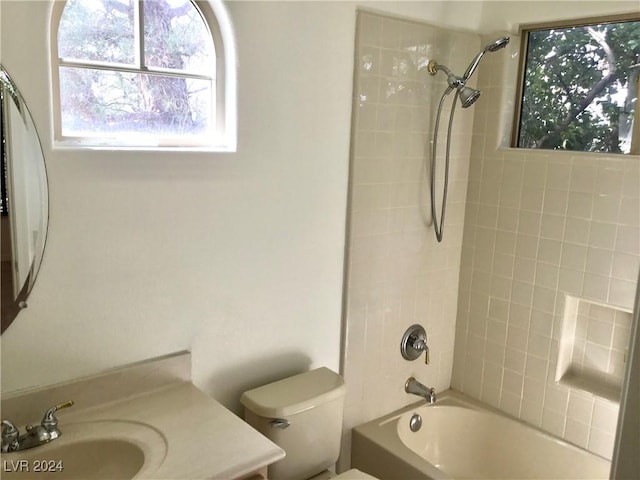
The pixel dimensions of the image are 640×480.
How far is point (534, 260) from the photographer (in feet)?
8.54

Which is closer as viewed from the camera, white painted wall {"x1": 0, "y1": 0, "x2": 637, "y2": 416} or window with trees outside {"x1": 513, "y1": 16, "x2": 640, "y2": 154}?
white painted wall {"x1": 0, "y1": 0, "x2": 637, "y2": 416}

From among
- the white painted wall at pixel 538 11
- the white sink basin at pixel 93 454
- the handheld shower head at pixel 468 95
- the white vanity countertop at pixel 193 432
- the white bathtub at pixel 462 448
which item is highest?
the white painted wall at pixel 538 11

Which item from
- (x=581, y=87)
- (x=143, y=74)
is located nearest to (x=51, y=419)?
(x=143, y=74)

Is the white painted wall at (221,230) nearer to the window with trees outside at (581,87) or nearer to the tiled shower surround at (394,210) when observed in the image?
the tiled shower surround at (394,210)

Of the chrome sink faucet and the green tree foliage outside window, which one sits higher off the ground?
the green tree foliage outside window

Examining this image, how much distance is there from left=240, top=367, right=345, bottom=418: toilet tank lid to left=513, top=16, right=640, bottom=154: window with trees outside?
4.56 ft

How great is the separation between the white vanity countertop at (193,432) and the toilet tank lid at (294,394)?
205mm

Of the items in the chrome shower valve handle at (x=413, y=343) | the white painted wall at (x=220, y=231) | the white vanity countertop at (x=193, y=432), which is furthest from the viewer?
the chrome shower valve handle at (x=413, y=343)

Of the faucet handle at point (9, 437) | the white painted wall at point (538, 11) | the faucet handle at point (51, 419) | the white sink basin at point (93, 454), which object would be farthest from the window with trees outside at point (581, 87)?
the faucet handle at point (9, 437)

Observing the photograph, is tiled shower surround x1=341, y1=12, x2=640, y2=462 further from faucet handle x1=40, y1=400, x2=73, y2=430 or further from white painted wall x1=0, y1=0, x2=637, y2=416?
faucet handle x1=40, y1=400, x2=73, y2=430

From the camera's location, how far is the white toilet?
6.48 ft

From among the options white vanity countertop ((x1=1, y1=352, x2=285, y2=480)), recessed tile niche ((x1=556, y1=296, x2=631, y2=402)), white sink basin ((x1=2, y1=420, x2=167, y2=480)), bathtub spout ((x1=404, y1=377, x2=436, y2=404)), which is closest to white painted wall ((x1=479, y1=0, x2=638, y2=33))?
recessed tile niche ((x1=556, y1=296, x2=631, y2=402))

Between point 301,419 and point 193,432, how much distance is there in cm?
48

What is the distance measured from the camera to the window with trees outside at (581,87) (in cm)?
236
